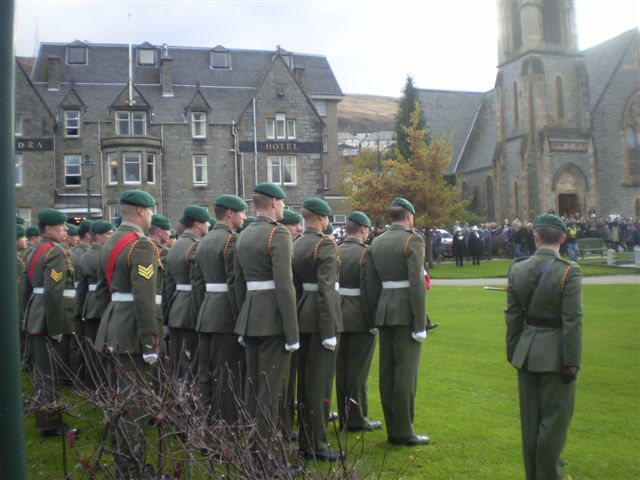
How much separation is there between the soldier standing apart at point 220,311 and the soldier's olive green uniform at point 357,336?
→ 4.06 feet

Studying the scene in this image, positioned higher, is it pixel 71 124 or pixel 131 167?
pixel 71 124

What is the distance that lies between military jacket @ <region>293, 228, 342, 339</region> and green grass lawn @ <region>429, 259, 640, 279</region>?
22.3 metres

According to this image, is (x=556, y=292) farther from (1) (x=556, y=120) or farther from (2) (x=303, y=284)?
(1) (x=556, y=120)

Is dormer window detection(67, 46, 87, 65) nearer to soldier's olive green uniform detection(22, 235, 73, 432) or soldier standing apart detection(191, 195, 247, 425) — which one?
soldier's olive green uniform detection(22, 235, 73, 432)

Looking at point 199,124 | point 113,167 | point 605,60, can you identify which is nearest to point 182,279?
point 113,167

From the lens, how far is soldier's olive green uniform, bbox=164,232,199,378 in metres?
8.45

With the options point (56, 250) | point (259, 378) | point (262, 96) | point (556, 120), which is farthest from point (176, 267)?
point (556, 120)

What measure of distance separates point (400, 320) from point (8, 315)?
5079mm

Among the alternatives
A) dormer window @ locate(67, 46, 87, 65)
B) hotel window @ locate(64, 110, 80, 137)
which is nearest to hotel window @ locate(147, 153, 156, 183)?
hotel window @ locate(64, 110, 80, 137)

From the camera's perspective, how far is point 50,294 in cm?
818

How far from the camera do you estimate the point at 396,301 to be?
745cm

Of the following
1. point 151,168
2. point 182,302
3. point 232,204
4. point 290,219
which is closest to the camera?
point 232,204

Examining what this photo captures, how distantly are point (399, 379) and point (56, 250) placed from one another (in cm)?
439

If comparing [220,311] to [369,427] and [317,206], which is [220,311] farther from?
[369,427]
